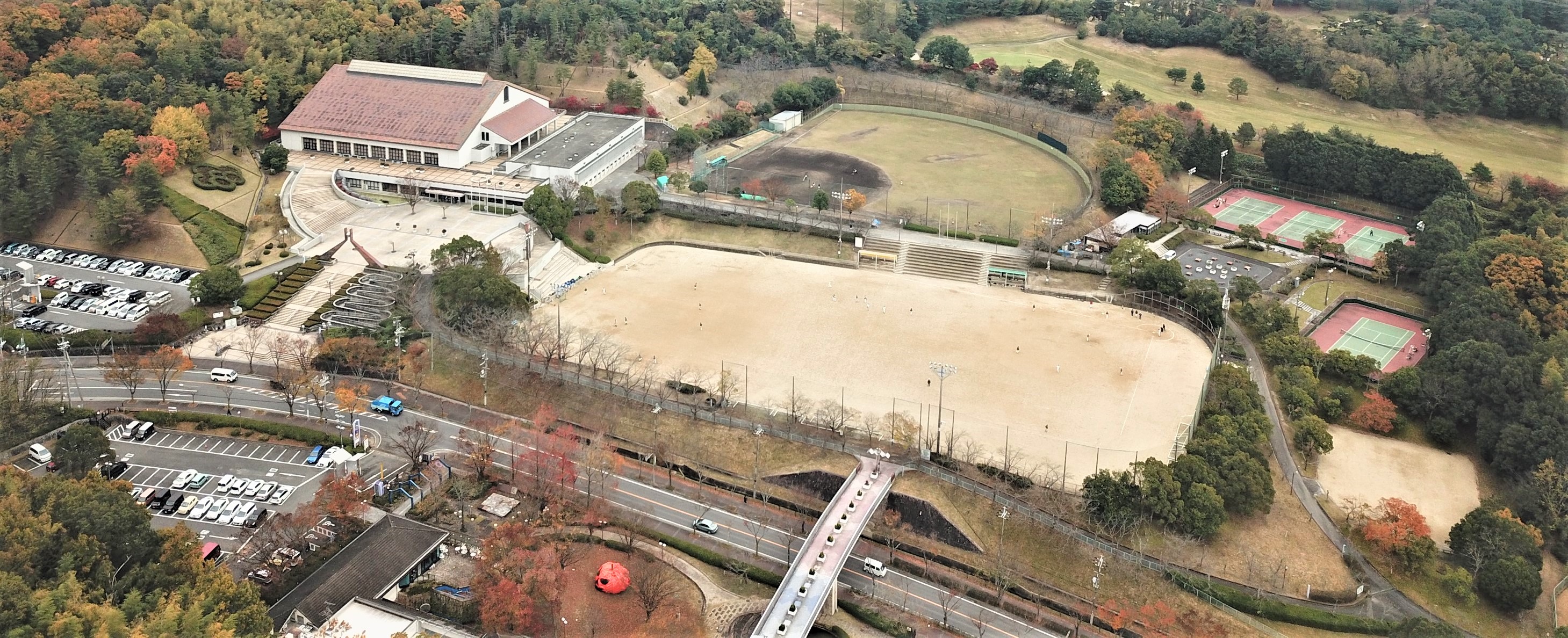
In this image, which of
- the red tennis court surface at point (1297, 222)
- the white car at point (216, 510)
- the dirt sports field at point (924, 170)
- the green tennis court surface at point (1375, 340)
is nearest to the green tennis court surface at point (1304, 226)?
the red tennis court surface at point (1297, 222)

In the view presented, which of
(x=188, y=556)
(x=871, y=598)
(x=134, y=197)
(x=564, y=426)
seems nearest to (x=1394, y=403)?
(x=871, y=598)

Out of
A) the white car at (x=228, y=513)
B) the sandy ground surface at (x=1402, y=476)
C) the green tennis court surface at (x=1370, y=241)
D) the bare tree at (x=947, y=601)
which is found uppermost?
the white car at (x=228, y=513)

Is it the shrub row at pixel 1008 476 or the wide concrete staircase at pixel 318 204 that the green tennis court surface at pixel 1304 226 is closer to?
the shrub row at pixel 1008 476

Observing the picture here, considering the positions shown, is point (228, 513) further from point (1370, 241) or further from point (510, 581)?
point (1370, 241)

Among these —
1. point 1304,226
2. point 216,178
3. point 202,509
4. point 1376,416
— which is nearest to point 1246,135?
point 1304,226

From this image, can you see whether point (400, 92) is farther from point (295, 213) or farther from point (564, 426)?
point (564, 426)

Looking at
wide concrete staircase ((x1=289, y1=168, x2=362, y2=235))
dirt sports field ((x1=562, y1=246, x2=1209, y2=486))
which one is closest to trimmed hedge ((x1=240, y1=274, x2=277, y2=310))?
wide concrete staircase ((x1=289, y1=168, x2=362, y2=235))

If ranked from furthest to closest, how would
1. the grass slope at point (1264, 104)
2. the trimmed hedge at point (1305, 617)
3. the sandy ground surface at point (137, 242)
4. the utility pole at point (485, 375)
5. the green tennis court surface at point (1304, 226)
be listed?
the grass slope at point (1264, 104)
the green tennis court surface at point (1304, 226)
the sandy ground surface at point (137, 242)
the utility pole at point (485, 375)
the trimmed hedge at point (1305, 617)
